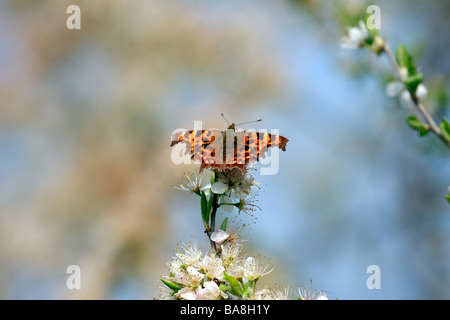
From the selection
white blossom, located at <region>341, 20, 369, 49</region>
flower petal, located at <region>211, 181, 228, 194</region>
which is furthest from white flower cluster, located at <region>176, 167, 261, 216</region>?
white blossom, located at <region>341, 20, 369, 49</region>

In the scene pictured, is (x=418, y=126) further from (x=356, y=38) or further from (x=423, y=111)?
(x=356, y=38)

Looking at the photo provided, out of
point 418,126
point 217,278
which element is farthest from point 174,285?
point 418,126

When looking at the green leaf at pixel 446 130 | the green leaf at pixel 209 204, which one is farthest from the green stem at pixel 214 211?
the green leaf at pixel 446 130

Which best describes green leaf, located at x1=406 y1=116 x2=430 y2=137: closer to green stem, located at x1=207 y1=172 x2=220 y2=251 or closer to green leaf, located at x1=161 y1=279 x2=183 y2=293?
green stem, located at x1=207 y1=172 x2=220 y2=251

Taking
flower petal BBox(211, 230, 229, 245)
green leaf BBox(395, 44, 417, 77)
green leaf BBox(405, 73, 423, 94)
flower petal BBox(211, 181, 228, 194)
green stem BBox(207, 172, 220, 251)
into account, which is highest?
green leaf BBox(395, 44, 417, 77)

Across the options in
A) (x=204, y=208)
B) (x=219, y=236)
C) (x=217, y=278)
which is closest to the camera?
(x=217, y=278)

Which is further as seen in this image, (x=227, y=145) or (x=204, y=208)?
(x=227, y=145)

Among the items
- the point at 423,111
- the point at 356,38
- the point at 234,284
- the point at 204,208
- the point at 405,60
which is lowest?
the point at 234,284
